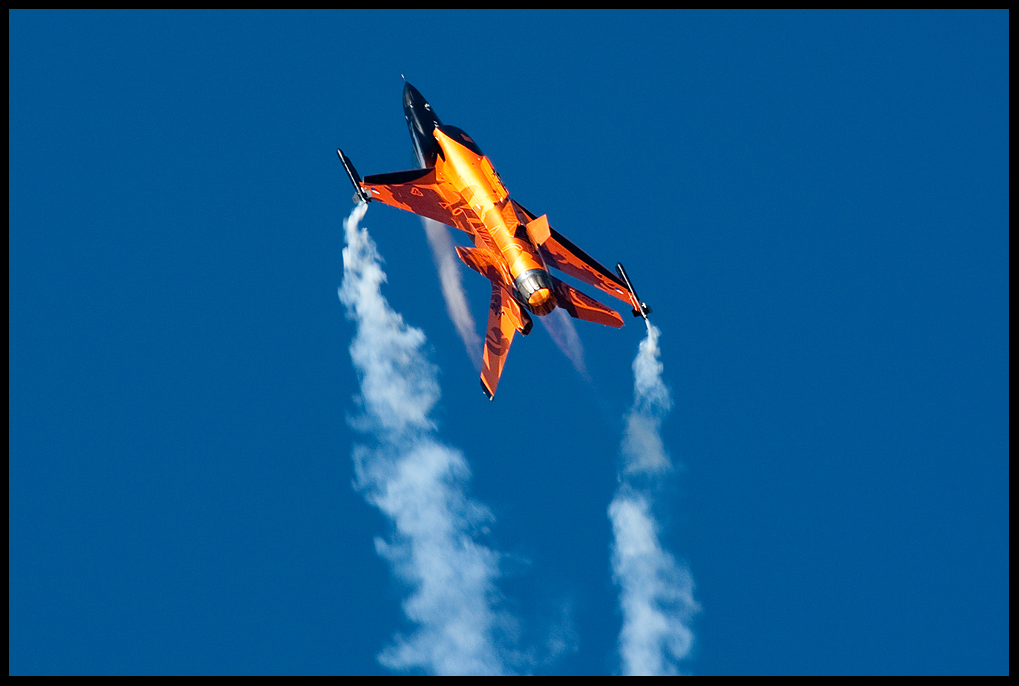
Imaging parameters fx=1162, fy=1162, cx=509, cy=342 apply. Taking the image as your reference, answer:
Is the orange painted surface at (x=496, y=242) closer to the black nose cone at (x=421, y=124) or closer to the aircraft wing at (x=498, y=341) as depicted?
the aircraft wing at (x=498, y=341)

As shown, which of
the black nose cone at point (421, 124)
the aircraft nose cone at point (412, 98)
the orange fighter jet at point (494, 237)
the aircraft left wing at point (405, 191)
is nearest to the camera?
the orange fighter jet at point (494, 237)

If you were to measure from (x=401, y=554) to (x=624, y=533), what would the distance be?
10.3 m

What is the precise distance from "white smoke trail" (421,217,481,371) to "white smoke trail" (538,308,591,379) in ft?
11.6

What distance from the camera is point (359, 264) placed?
175ft

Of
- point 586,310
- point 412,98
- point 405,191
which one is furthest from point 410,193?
point 586,310

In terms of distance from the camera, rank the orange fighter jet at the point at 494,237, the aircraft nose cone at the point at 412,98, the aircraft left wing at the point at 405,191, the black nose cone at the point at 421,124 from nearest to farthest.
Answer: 1. the orange fighter jet at the point at 494,237
2. the aircraft left wing at the point at 405,191
3. the black nose cone at the point at 421,124
4. the aircraft nose cone at the point at 412,98

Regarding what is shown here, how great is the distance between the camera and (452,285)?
55.7 m

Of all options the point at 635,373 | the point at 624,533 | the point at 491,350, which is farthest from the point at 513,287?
the point at 624,533

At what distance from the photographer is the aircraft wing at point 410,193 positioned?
52.4 meters

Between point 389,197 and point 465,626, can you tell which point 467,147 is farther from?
point 465,626

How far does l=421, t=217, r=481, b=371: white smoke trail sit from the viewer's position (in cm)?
5369

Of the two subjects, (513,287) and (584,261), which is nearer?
(513,287)

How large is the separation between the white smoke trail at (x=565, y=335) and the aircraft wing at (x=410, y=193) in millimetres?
6370

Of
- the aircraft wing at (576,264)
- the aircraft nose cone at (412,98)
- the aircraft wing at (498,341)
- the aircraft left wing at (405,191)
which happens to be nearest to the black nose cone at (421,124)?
the aircraft nose cone at (412,98)
